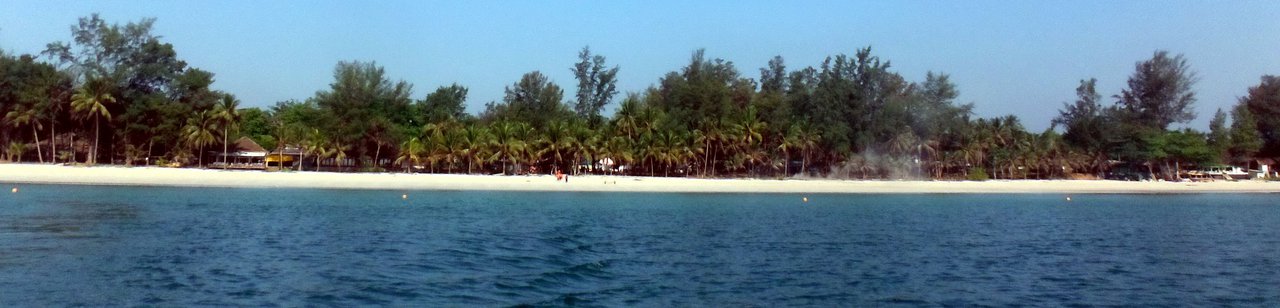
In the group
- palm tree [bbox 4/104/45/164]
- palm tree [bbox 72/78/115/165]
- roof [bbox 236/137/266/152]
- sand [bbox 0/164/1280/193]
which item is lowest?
sand [bbox 0/164/1280/193]

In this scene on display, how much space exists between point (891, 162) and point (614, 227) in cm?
5113

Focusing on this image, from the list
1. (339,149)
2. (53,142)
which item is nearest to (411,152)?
(339,149)

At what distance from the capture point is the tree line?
2425 inches

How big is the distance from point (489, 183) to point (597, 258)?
35465mm

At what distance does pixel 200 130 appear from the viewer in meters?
60.5

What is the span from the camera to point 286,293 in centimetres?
1234

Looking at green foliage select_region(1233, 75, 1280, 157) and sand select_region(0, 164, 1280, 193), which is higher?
green foliage select_region(1233, 75, 1280, 157)

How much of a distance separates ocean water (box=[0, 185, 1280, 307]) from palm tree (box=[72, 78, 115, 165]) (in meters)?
28.8

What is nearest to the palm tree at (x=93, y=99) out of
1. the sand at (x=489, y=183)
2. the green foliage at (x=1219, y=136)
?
the sand at (x=489, y=183)

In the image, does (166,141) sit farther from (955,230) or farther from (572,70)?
(955,230)

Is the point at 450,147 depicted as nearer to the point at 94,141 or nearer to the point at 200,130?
the point at 200,130

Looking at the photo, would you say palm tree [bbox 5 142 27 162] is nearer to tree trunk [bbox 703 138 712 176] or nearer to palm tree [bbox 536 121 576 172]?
palm tree [bbox 536 121 576 172]

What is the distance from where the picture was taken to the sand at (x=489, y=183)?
48062 millimetres

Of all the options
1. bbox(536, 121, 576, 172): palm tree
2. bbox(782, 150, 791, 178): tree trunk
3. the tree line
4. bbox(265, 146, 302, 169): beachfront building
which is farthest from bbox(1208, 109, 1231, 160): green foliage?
bbox(265, 146, 302, 169): beachfront building
